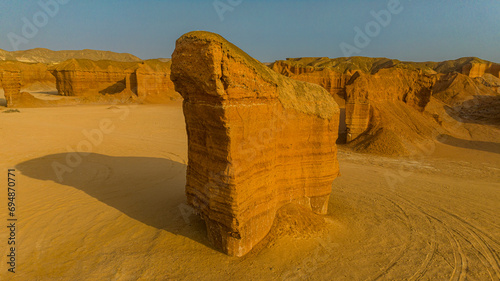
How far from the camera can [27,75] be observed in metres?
47.1

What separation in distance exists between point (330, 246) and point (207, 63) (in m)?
4.75

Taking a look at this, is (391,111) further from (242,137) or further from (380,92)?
(242,137)

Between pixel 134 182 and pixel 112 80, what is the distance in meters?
37.4

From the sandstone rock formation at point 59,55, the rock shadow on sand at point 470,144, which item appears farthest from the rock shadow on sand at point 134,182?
the sandstone rock formation at point 59,55

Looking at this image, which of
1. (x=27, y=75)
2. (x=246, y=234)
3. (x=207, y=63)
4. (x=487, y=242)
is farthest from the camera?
(x=27, y=75)

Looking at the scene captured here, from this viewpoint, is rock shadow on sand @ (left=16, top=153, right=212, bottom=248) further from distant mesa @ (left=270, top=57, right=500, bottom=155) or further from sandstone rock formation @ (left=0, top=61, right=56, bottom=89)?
sandstone rock formation @ (left=0, top=61, right=56, bottom=89)

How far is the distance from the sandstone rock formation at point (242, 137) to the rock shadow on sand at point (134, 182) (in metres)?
1.15

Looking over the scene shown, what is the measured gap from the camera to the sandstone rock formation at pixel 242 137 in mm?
4496

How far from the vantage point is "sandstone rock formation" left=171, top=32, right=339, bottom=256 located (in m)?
4.50

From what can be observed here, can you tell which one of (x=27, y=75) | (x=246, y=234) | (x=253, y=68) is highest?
(x=27, y=75)

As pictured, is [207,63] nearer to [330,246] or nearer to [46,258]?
[330,246]

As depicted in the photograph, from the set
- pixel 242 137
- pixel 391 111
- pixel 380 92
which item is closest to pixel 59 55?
pixel 380 92

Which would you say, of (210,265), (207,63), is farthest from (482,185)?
(207,63)

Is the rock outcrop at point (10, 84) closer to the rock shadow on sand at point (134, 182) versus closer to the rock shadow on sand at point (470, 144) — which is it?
the rock shadow on sand at point (134, 182)
